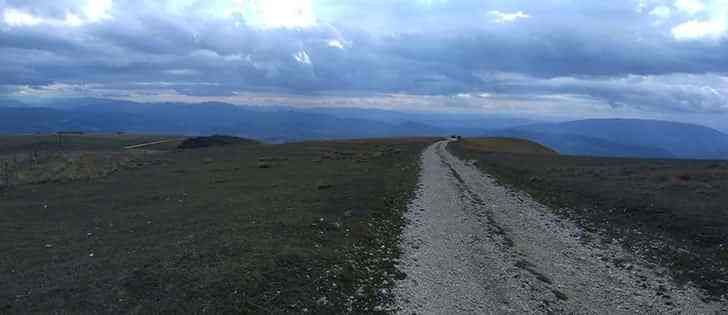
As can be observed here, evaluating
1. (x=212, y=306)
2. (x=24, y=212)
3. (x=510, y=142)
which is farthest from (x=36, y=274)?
(x=510, y=142)

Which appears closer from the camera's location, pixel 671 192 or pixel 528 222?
pixel 528 222

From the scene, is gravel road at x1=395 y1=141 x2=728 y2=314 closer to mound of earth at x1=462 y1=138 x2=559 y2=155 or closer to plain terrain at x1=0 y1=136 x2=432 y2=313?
plain terrain at x1=0 y1=136 x2=432 y2=313

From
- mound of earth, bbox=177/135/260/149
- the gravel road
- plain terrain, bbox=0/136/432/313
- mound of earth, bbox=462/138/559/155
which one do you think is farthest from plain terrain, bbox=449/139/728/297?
mound of earth, bbox=177/135/260/149

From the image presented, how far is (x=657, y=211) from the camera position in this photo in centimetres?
2805

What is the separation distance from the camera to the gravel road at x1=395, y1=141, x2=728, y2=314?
14.3m

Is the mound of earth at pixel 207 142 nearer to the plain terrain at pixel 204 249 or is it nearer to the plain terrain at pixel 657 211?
the plain terrain at pixel 204 249

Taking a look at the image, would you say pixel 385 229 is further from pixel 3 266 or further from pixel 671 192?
pixel 671 192

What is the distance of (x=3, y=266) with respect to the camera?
1866 cm

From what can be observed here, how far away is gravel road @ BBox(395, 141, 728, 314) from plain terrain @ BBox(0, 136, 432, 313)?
1.15m

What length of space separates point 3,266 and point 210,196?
17702 mm

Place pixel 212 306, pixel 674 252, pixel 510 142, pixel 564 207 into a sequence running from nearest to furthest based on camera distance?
pixel 212 306, pixel 674 252, pixel 564 207, pixel 510 142

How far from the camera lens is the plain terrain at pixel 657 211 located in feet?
61.6

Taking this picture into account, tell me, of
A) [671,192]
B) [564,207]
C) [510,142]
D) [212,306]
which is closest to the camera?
[212,306]

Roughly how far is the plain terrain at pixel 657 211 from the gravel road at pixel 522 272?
106 cm
